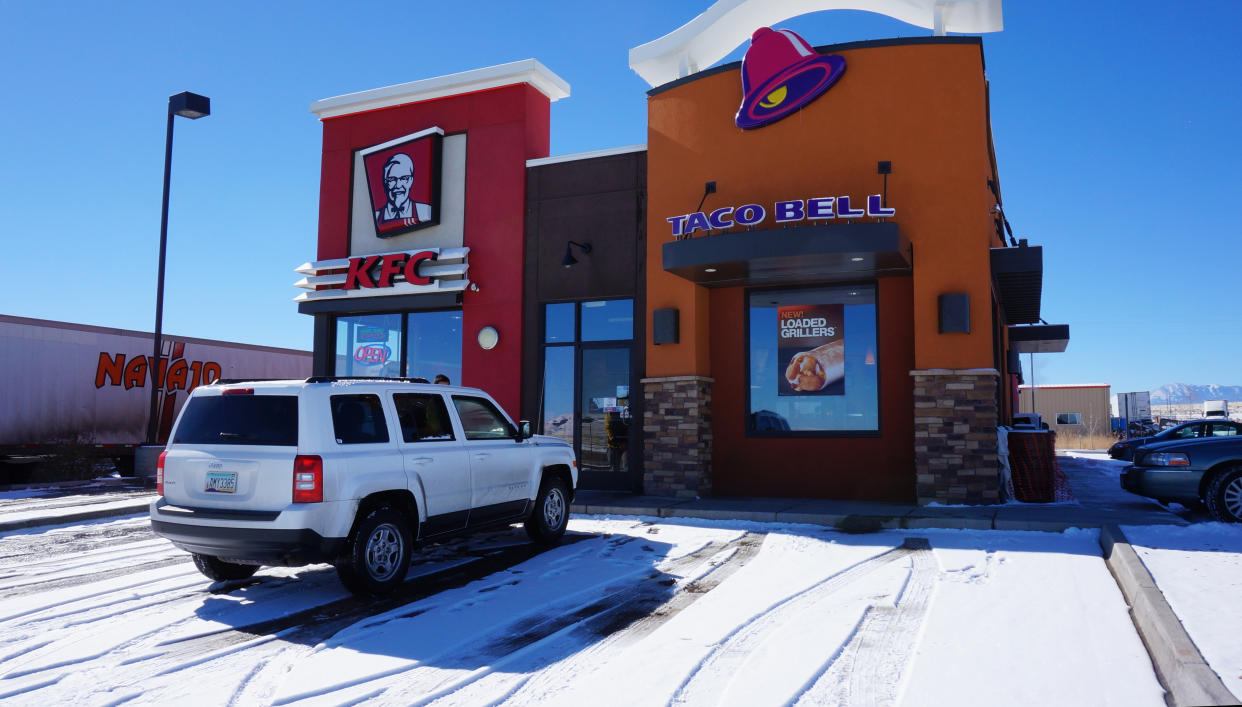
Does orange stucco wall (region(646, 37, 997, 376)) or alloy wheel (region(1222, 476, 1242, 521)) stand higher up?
orange stucco wall (region(646, 37, 997, 376))

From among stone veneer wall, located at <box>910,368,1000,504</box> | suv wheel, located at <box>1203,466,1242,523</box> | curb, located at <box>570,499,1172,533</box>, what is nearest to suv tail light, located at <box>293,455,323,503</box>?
curb, located at <box>570,499,1172,533</box>

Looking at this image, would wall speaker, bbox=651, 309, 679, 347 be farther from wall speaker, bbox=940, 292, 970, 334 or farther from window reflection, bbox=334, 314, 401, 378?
window reflection, bbox=334, 314, 401, 378

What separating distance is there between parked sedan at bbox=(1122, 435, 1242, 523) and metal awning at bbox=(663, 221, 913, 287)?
4.05 metres

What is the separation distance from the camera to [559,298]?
14711 mm

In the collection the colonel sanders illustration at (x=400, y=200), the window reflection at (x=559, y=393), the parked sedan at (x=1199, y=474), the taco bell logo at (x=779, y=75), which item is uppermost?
the taco bell logo at (x=779, y=75)

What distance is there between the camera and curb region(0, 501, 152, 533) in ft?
34.9

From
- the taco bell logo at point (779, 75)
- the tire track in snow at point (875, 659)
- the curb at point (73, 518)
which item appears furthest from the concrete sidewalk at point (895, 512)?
the curb at point (73, 518)

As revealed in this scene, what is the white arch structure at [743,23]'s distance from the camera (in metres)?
12.4

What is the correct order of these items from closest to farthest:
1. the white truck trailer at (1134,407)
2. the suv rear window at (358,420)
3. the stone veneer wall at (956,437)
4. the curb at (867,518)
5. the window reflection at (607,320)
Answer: the suv rear window at (358,420), the curb at (867,518), the stone veneer wall at (956,437), the window reflection at (607,320), the white truck trailer at (1134,407)

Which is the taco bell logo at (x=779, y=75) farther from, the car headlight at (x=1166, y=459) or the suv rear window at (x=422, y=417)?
the suv rear window at (x=422, y=417)

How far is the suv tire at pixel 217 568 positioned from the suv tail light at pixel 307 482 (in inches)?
58.8

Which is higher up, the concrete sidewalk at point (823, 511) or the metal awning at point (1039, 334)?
the metal awning at point (1039, 334)

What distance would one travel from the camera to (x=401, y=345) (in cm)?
1623

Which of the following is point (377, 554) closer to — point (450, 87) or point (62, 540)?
point (62, 540)
